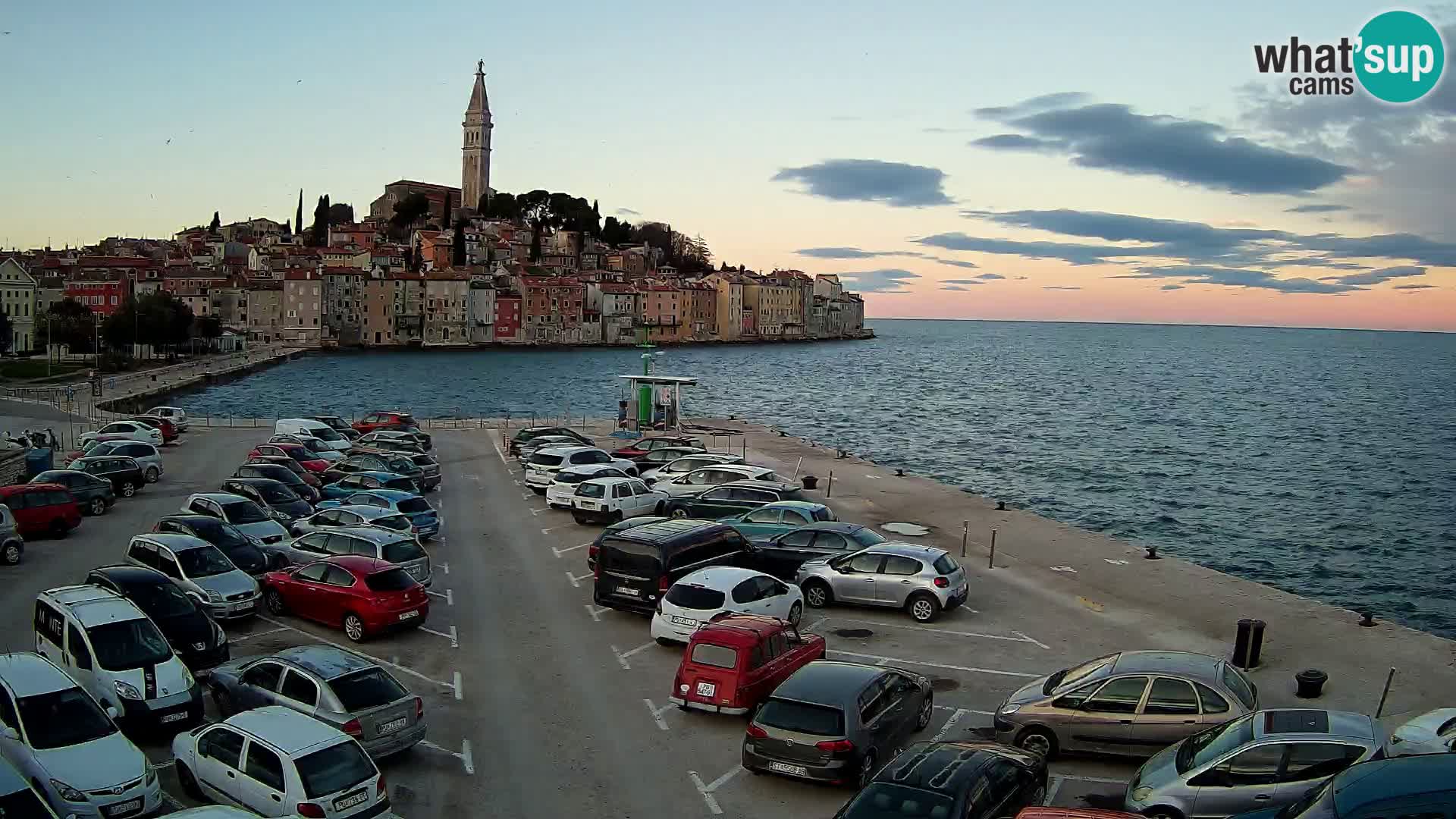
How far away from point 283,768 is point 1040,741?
7.40 metres

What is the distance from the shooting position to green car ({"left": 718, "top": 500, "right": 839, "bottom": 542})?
70.9ft

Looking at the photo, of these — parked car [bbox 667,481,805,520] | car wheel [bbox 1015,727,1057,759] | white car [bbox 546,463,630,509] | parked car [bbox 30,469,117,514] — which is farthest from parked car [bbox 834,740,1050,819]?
parked car [bbox 30,469,117,514]

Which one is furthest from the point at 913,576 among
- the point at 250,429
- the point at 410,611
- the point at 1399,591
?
the point at 250,429

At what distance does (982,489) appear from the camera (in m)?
45.2

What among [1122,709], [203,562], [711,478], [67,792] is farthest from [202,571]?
[711,478]

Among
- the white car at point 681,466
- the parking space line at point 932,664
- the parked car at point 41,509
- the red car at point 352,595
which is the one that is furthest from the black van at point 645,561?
the parked car at point 41,509

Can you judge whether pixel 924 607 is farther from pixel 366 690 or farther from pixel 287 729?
pixel 287 729

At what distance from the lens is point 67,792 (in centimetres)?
952

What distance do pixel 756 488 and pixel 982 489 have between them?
71.8ft

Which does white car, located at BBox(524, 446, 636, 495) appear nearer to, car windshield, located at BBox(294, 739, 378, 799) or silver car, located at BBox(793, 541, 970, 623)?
silver car, located at BBox(793, 541, 970, 623)

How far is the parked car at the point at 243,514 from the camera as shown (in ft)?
67.8

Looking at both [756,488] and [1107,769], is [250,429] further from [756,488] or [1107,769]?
[1107,769]

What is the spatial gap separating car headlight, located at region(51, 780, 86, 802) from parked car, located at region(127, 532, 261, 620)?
6.39 meters

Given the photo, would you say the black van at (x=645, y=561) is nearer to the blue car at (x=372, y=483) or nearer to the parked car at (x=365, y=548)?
the parked car at (x=365, y=548)
